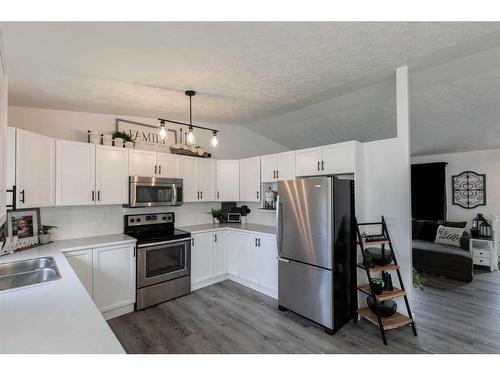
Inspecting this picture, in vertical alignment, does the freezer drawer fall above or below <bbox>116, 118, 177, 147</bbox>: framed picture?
below

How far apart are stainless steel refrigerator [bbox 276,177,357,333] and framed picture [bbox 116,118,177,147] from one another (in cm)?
217

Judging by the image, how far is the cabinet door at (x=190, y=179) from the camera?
385 centimetres

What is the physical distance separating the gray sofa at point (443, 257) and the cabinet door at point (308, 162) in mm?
2996

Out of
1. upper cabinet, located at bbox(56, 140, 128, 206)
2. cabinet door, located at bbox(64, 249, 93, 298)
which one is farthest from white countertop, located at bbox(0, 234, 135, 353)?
upper cabinet, located at bbox(56, 140, 128, 206)

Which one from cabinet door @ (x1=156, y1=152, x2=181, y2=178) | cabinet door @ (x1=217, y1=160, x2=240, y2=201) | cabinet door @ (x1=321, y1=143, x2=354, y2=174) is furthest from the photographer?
cabinet door @ (x1=217, y1=160, x2=240, y2=201)

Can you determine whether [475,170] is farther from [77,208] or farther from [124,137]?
[77,208]

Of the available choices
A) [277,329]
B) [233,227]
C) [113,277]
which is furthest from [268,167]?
[113,277]

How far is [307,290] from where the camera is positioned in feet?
8.91

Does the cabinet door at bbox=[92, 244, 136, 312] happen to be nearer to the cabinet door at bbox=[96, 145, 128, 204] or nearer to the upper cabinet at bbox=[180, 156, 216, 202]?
the cabinet door at bbox=[96, 145, 128, 204]

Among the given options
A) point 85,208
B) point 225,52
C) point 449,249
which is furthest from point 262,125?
point 449,249

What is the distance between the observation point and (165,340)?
244 cm

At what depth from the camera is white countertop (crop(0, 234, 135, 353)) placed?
39.5 inches

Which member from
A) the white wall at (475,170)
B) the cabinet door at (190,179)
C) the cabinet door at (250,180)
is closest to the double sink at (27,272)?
the cabinet door at (190,179)

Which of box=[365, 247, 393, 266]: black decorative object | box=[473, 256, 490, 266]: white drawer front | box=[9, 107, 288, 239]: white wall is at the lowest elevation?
box=[473, 256, 490, 266]: white drawer front
